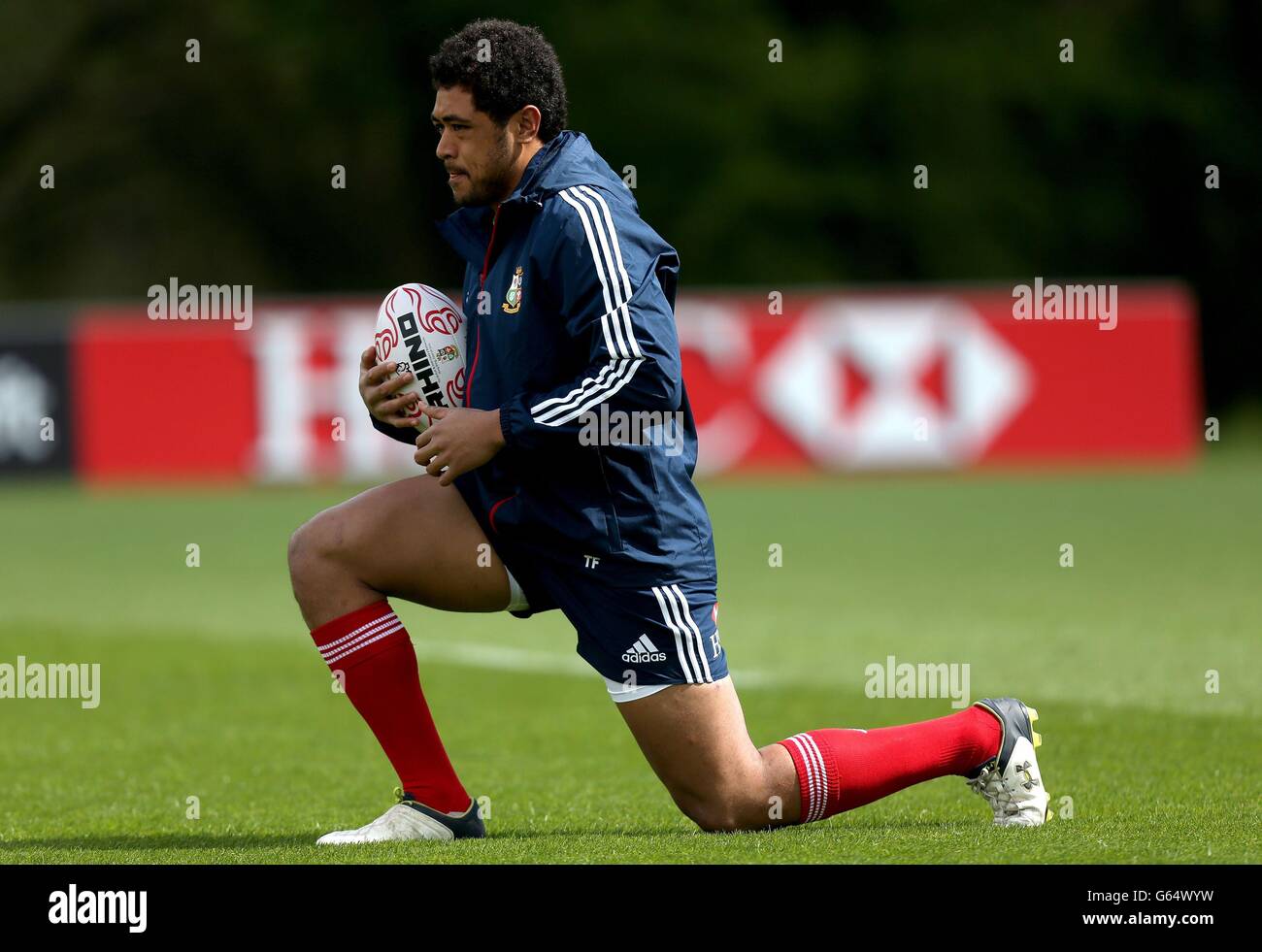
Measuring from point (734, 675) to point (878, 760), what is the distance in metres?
3.63

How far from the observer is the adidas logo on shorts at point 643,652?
209 inches

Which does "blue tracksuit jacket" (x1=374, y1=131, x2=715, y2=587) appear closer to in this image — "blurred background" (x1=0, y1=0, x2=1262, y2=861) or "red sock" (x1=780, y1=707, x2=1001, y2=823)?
"red sock" (x1=780, y1=707, x2=1001, y2=823)

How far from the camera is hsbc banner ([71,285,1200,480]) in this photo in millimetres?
20172

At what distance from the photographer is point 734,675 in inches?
358

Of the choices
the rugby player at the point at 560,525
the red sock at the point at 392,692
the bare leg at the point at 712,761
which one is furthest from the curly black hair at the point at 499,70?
the bare leg at the point at 712,761

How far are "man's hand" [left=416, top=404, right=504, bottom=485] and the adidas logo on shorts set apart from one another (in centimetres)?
63

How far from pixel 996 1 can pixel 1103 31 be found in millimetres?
1835

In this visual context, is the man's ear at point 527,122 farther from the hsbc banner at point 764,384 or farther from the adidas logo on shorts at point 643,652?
the hsbc banner at point 764,384

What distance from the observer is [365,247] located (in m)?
34.1

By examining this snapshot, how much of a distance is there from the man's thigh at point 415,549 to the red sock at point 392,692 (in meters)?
0.11

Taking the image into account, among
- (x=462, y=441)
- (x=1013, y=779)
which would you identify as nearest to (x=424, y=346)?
(x=462, y=441)

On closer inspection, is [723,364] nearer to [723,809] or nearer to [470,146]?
[470,146]
